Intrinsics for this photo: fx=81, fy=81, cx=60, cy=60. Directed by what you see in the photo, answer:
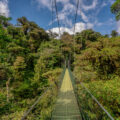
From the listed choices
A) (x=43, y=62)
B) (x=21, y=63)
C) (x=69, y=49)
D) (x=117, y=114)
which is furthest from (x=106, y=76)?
(x=69, y=49)

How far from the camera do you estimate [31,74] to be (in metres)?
9.33

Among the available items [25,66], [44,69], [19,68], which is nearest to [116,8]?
[44,69]

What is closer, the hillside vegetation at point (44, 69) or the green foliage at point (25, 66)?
the hillside vegetation at point (44, 69)

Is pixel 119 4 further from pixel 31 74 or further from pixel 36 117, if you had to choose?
pixel 31 74

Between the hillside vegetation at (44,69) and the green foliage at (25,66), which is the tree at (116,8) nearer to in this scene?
the hillside vegetation at (44,69)

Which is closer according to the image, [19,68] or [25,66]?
[19,68]

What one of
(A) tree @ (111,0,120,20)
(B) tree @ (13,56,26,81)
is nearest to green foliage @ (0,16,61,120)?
(B) tree @ (13,56,26,81)

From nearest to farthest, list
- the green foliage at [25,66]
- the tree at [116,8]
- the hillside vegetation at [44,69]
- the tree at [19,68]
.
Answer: the hillside vegetation at [44,69] < the tree at [116,8] < the green foliage at [25,66] < the tree at [19,68]

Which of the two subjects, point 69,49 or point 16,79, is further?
point 69,49

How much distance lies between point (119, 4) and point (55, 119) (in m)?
5.27

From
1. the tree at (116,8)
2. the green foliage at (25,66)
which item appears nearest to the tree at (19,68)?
the green foliage at (25,66)

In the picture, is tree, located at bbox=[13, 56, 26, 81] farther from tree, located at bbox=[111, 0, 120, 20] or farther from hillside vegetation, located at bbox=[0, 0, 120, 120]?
tree, located at bbox=[111, 0, 120, 20]

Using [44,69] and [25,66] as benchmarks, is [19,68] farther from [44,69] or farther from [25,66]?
[44,69]

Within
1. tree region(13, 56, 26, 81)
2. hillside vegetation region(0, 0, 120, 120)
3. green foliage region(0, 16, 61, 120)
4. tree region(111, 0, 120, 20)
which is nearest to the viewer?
hillside vegetation region(0, 0, 120, 120)
